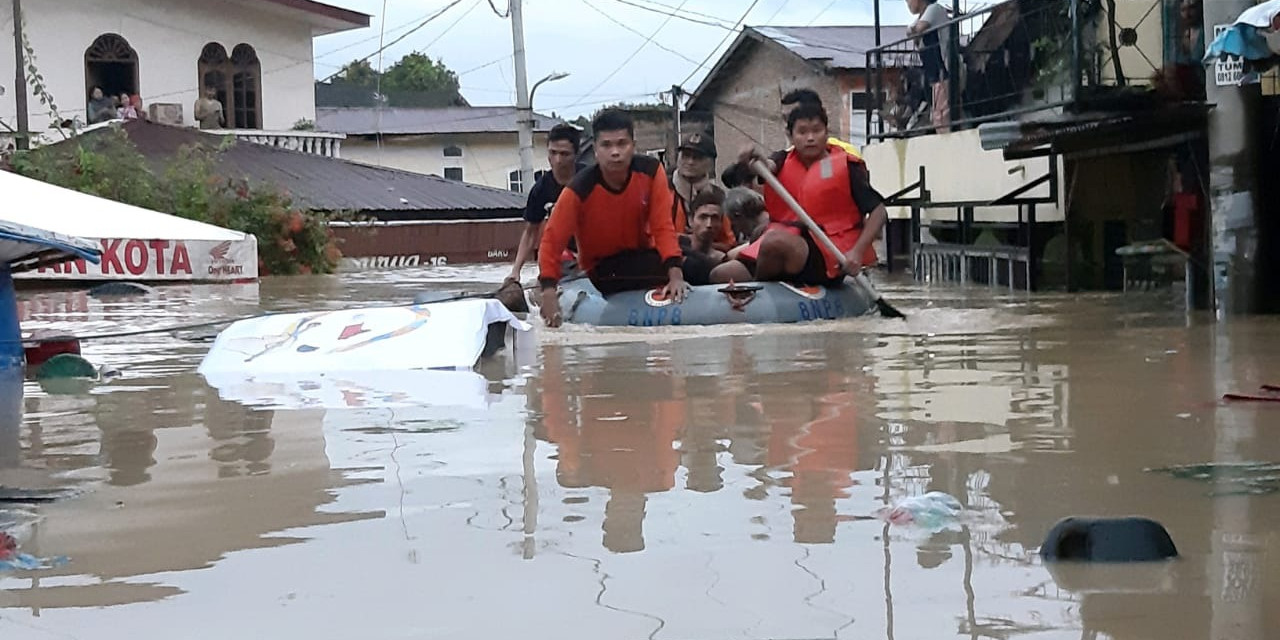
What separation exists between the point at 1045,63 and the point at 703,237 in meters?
5.36

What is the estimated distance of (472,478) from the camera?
19.6ft

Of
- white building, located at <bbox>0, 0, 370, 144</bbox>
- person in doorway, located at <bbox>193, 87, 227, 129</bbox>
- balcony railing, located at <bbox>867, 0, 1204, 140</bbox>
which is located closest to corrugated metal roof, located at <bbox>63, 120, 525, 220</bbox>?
person in doorway, located at <bbox>193, 87, 227, 129</bbox>

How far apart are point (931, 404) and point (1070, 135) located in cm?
726

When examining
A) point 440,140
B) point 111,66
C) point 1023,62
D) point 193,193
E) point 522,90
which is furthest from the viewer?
point 440,140

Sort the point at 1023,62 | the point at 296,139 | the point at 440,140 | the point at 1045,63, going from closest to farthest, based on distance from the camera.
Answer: the point at 1045,63 → the point at 1023,62 → the point at 296,139 → the point at 440,140

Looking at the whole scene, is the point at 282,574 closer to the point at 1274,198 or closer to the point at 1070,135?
the point at 1274,198

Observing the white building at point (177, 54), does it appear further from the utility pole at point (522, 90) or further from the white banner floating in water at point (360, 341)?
the white banner floating in water at point (360, 341)

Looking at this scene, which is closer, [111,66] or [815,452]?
[815,452]

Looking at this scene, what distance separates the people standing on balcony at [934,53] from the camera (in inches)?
792

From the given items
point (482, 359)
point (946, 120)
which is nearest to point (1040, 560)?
point (482, 359)

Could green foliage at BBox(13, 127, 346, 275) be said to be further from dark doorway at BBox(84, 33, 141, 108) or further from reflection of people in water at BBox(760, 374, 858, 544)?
reflection of people in water at BBox(760, 374, 858, 544)

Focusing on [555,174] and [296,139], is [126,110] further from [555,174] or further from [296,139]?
[555,174]

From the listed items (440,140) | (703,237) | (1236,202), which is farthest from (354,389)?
(440,140)

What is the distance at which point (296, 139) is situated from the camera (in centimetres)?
3894
